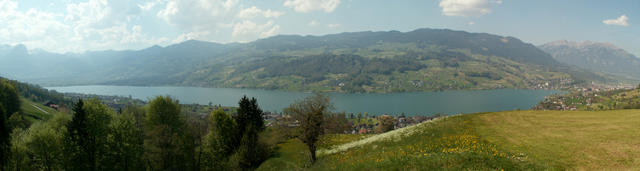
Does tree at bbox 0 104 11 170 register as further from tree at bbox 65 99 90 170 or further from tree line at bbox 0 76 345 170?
tree at bbox 65 99 90 170

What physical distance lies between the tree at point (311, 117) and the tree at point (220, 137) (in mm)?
20078

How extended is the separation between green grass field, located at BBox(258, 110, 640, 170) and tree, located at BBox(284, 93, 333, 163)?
16.0 feet

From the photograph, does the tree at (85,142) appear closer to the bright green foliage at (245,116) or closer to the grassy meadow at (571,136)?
the bright green foliage at (245,116)

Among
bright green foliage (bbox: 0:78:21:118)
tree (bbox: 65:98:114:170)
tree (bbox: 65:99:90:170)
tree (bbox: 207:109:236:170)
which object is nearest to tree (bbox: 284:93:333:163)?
tree (bbox: 207:109:236:170)

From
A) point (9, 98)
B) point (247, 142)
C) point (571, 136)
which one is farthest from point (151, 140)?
point (9, 98)

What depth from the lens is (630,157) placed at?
16.2m

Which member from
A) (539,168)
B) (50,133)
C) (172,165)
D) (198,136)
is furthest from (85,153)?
Answer: (539,168)

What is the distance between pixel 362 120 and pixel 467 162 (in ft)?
601

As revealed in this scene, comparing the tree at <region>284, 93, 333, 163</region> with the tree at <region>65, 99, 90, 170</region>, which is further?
the tree at <region>65, 99, 90, 170</region>

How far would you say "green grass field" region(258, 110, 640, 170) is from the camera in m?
16.7

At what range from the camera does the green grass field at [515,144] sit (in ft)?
54.9

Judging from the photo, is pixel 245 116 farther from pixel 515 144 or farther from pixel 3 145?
pixel 515 144

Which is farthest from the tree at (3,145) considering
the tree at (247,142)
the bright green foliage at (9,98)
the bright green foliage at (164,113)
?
the bright green foliage at (9,98)

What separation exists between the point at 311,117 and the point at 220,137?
25.8 metres
